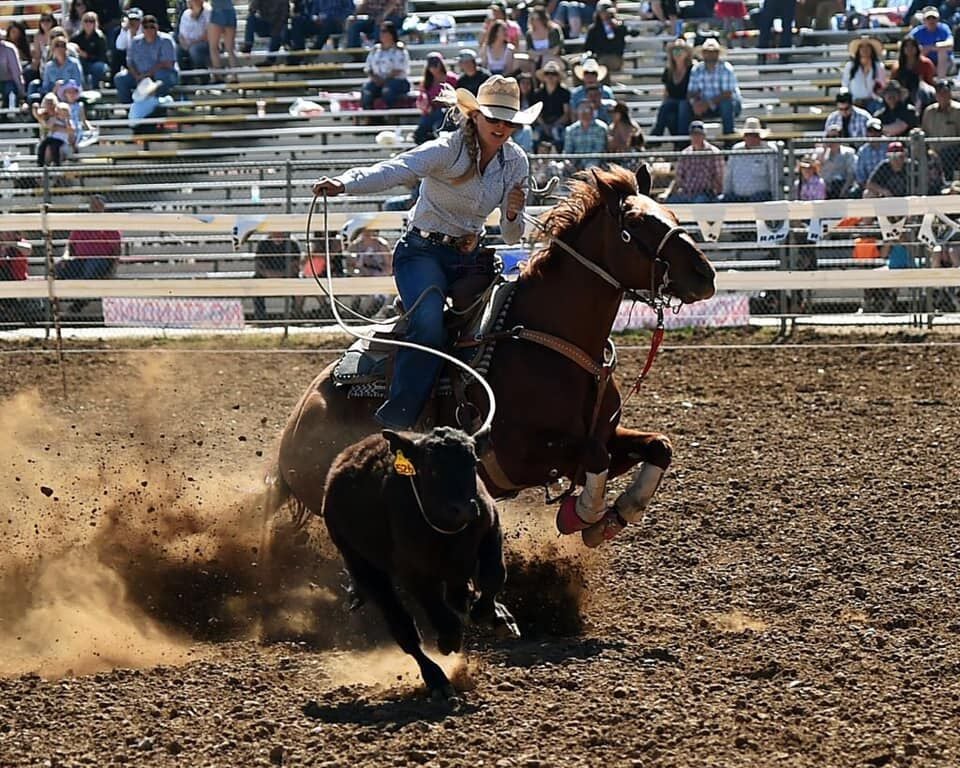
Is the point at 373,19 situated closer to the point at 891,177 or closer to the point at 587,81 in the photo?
the point at 587,81

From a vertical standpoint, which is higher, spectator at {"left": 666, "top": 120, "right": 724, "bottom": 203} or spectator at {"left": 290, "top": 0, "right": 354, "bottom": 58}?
spectator at {"left": 290, "top": 0, "right": 354, "bottom": 58}

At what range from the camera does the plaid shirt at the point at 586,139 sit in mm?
16000

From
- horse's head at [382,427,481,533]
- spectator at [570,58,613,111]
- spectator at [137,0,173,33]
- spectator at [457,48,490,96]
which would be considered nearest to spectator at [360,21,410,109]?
spectator at [457,48,490,96]

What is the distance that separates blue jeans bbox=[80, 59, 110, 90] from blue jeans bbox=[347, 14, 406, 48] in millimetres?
3473

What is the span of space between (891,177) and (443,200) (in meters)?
8.55

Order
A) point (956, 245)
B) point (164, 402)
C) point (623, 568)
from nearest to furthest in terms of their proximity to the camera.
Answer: point (623, 568), point (164, 402), point (956, 245)

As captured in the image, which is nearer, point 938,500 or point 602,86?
point 938,500

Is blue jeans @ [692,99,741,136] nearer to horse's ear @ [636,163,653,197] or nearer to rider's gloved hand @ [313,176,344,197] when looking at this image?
horse's ear @ [636,163,653,197]

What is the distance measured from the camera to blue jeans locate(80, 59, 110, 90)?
21856 mm

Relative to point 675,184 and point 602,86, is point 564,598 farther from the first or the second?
point 602,86

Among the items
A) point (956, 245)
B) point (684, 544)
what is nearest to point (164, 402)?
point (684, 544)

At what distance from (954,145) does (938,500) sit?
718 centimetres

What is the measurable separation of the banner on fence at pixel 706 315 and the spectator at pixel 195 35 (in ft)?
32.4

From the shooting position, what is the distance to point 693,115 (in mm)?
17312
